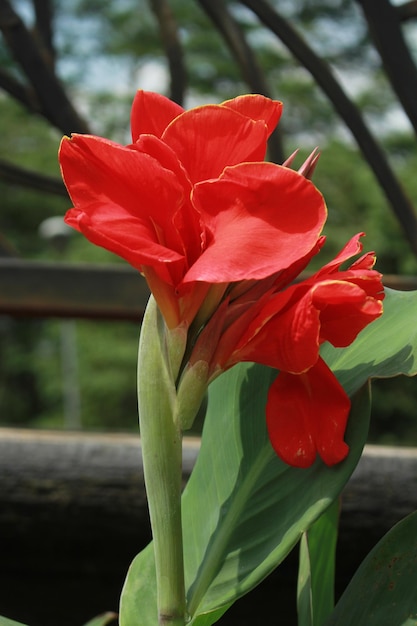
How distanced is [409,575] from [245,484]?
0.10 meters

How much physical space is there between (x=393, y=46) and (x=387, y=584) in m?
0.68

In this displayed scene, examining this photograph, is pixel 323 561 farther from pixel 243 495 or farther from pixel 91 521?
pixel 91 521

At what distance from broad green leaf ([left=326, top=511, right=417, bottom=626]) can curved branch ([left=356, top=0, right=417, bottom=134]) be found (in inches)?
24.7

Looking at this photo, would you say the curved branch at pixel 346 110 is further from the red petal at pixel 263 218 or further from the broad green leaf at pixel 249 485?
the red petal at pixel 263 218

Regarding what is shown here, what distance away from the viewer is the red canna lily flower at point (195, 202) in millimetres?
326

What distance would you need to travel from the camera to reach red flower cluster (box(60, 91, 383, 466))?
12.9 inches

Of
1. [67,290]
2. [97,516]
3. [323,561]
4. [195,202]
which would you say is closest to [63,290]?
[67,290]

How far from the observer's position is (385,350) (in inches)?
17.0

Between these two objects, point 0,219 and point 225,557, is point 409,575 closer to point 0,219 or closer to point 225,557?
point 225,557

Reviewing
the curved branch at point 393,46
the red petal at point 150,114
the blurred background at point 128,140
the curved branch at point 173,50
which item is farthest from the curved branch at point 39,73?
the blurred background at point 128,140

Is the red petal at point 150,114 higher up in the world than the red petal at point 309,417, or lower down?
higher up

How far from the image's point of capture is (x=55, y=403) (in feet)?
34.2

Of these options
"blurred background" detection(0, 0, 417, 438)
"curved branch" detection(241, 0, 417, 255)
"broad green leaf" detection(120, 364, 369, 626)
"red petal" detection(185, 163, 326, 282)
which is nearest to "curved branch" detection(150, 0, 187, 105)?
"curved branch" detection(241, 0, 417, 255)

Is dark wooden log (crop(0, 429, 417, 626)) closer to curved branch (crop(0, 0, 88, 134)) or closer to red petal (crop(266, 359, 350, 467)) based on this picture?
red petal (crop(266, 359, 350, 467))
